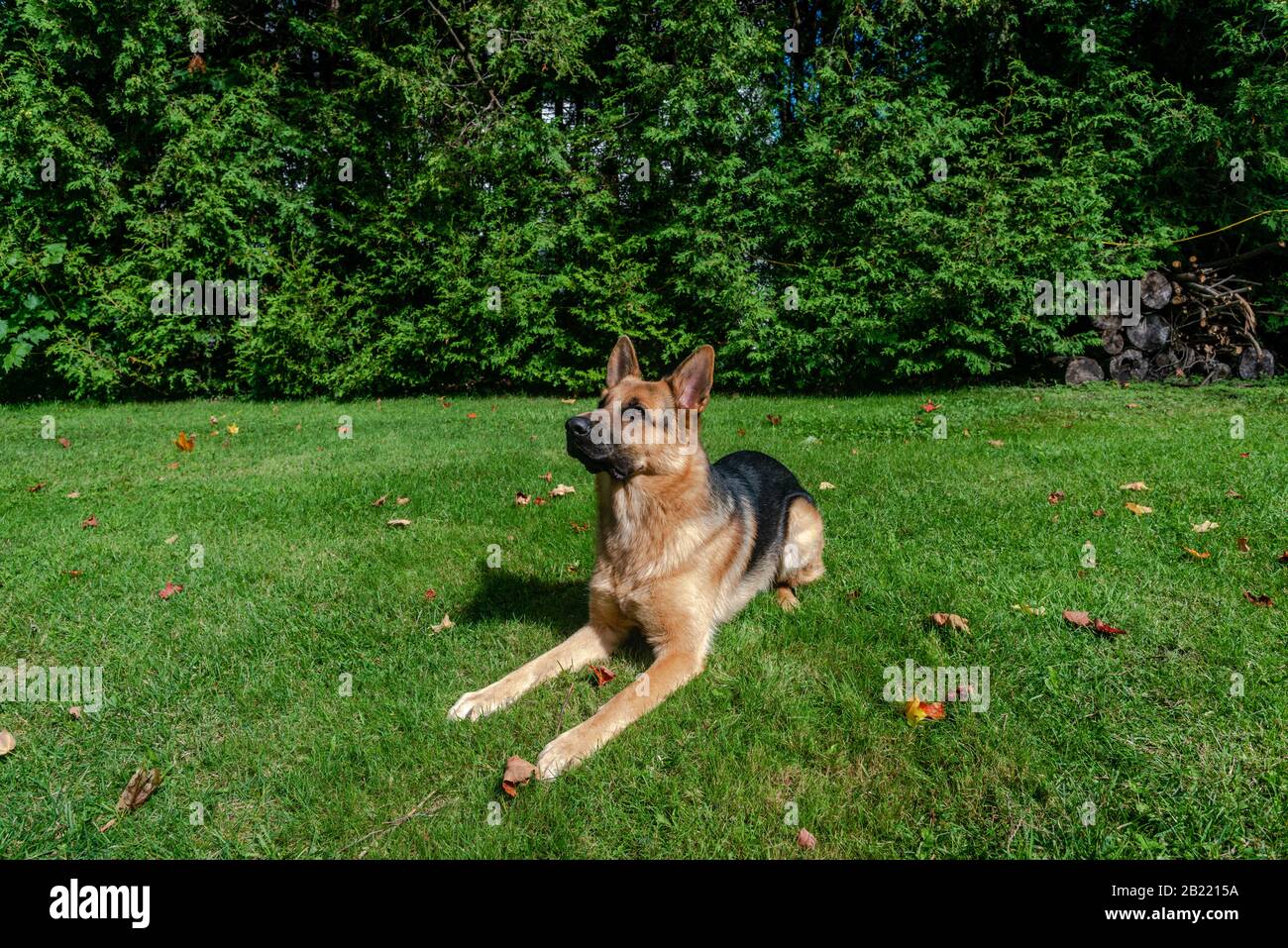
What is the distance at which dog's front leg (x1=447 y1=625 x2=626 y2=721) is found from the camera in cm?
277

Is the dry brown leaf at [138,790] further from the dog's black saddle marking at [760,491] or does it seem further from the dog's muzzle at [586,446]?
the dog's black saddle marking at [760,491]

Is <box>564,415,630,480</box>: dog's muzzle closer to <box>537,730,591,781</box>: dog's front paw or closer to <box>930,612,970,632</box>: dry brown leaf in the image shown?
<box>537,730,591,781</box>: dog's front paw

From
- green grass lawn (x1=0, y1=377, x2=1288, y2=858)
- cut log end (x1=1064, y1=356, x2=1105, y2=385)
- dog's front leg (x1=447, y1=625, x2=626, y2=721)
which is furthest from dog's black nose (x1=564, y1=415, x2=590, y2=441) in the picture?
cut log end (x1=1064, y1=356, x2=1105, y2=385)

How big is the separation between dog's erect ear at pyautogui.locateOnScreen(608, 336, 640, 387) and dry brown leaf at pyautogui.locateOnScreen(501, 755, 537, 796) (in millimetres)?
1770

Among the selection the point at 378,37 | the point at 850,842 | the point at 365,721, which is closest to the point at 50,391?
the point at 378,37

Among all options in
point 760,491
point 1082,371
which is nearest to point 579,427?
point 760,491

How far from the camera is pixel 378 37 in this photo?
36.4 ft

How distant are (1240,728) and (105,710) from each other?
4.33m

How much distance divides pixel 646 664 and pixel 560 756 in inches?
33.0

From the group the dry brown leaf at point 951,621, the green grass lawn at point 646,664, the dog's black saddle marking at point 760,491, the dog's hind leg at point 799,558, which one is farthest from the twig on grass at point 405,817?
the dry brown leaf at point 951,621

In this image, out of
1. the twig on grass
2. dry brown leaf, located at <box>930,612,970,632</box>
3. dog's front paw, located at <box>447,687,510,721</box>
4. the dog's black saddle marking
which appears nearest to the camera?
the twig on grass

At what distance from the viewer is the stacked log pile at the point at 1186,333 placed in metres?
10.0

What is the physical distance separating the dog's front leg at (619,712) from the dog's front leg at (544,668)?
0.37 meters
